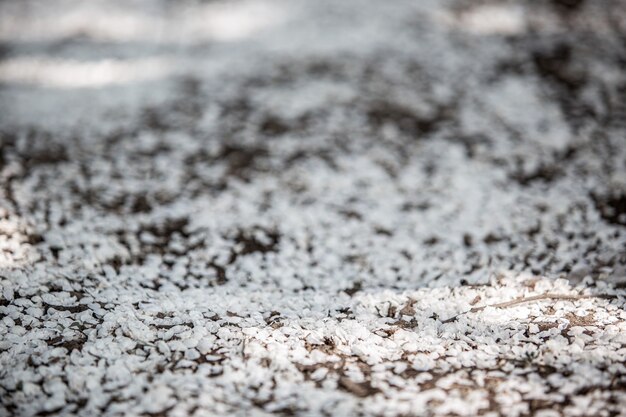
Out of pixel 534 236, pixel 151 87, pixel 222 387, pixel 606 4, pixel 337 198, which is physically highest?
pixel 606 4

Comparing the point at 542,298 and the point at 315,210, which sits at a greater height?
the point at 315,210

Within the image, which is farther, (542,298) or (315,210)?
(315,210)

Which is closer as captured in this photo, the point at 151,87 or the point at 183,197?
the point at 183,197

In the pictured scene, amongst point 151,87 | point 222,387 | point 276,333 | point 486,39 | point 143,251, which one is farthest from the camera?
point 486,39

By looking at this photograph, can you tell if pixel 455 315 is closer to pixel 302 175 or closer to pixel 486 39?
pixel 302 175

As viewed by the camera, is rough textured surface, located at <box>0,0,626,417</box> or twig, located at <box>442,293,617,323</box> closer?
rough textured surface, located at <box>0,0,626,417</box>

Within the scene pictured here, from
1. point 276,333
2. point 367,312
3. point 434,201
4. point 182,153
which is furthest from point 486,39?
point 276,333

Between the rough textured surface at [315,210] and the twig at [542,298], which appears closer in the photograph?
the rough textured surface at [315,210]

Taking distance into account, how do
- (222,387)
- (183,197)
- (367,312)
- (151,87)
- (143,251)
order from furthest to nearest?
(151,87)
(183,197)
(143,251)
(367,312)
(222,387)
